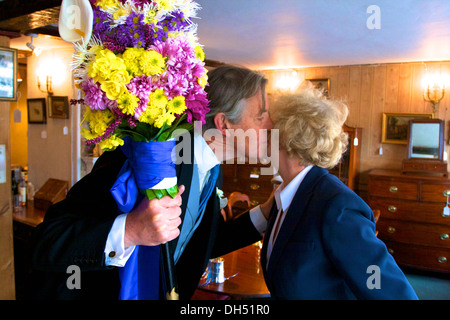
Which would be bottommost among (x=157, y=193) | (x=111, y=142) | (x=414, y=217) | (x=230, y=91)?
(x=414, y=217)

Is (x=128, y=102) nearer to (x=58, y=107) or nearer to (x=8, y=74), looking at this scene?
(x=8, y=74)

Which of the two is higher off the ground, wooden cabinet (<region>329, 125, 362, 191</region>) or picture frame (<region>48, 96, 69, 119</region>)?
picture frame (<region>48, 96, 69, 119</region>)

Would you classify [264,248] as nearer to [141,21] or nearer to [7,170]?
[141,21]

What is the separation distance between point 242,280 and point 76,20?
1.89 metres

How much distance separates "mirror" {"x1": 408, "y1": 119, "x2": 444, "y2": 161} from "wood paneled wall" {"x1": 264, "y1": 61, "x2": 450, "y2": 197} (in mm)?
371

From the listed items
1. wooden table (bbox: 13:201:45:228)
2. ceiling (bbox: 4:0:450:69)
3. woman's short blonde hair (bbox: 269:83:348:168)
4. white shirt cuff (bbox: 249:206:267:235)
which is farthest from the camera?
wooden table (bbox: 13:201:45:228)

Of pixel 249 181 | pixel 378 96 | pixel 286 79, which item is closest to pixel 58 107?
pixel 249 181

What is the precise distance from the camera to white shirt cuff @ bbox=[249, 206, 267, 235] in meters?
1.74

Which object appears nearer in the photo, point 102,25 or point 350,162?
point 102,25

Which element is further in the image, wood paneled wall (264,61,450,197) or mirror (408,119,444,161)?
wood paneled wall (264,61,450,197)

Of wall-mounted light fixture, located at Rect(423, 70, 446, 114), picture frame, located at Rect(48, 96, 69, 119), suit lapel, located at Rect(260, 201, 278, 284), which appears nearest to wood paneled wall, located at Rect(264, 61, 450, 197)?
wall-mounted light fixture, located at Rect(423, 70, 446, 114)

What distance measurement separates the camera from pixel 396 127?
209 inches

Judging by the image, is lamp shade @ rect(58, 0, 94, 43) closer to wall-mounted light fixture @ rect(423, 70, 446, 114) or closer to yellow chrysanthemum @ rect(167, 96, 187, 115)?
yellow chrysanthemum @ rect(167, 96, 187, 115)
